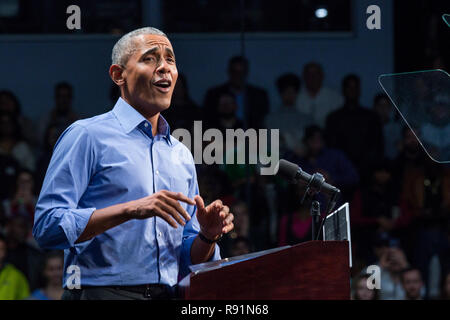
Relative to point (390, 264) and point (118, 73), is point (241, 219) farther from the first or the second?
point (118, 73)

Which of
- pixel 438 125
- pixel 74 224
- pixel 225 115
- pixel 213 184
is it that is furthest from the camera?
pixel 225 115

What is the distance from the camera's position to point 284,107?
5.23 meters

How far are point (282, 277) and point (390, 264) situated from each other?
322 centimetres

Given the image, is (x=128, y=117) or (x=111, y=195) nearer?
(x=111, y=195)

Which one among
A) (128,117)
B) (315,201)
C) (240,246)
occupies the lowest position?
(240,246)

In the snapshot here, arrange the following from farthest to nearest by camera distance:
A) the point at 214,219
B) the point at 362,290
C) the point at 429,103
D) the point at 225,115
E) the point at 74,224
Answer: the point at 225,115 → the point at 362,290 → the point at 429,103 → the point at 214,219 → the point at 74,224

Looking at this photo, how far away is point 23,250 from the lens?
4.95 metres

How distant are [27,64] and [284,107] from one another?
1737 millimetres

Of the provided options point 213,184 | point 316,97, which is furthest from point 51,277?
point 316,97

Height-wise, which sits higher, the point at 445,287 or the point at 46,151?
the point at 46,151

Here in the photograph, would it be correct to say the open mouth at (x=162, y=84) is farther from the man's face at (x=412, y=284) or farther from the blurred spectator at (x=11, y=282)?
the man's face at (x=412, y=284)

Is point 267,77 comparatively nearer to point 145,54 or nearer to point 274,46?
point 274,46

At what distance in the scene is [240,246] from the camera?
485 centimetres

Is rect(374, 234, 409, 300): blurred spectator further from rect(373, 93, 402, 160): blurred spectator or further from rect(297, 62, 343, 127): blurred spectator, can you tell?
rect(297, 62, 343, 127): blurred spectator
